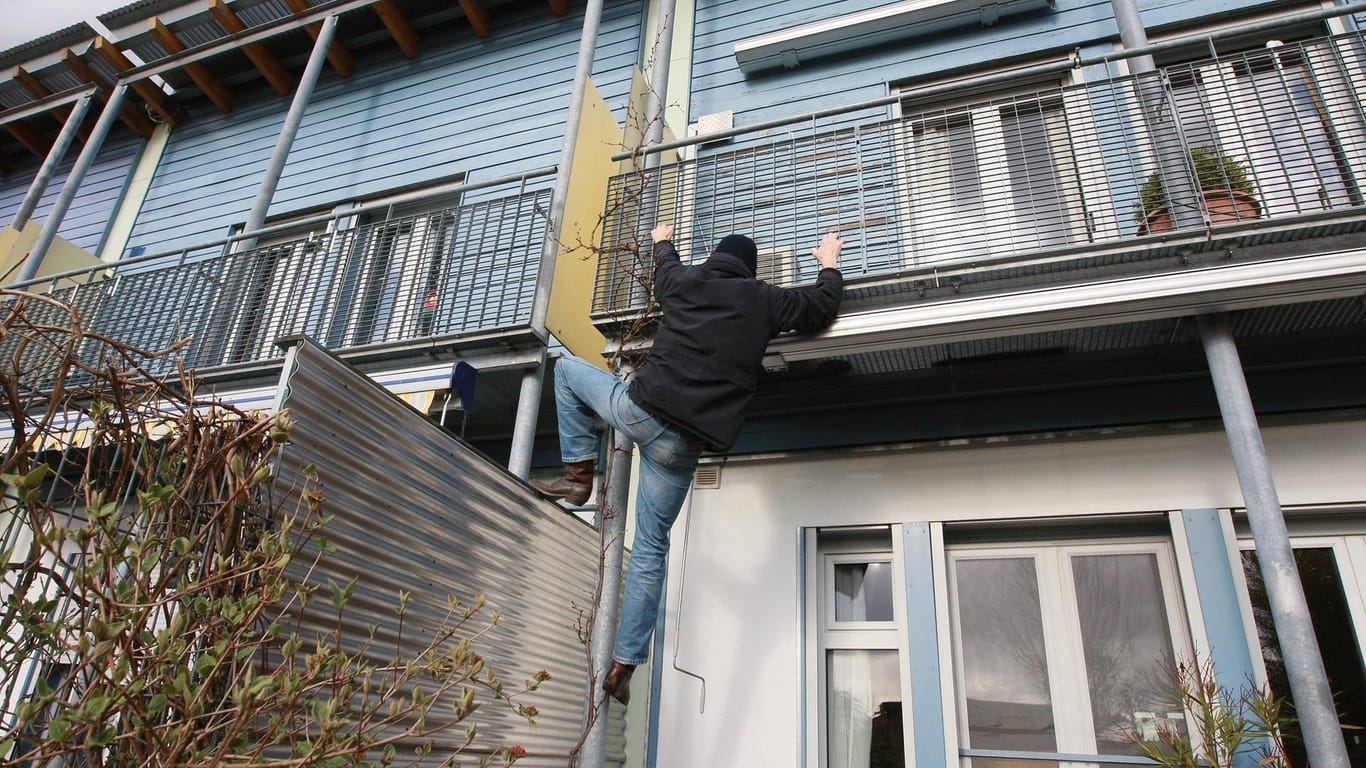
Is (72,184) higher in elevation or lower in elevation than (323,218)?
higher

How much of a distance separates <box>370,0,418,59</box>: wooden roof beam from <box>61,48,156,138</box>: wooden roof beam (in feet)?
12.0

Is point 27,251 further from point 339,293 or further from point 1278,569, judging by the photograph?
point 1278,569

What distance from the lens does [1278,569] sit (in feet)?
11.1

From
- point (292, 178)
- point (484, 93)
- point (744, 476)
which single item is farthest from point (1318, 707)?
point (292, 178)

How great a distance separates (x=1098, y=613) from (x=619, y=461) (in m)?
2.79

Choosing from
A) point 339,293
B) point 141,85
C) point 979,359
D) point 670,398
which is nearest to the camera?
point 670,398

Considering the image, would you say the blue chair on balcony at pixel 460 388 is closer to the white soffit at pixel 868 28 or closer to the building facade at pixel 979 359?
the building facade at pixel 979 359

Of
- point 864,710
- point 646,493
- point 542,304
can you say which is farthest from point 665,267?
point 864,710

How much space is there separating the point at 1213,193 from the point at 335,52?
867 cm

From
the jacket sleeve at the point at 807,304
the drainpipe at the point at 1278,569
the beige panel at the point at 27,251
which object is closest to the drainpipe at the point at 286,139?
the beige panel at the point at 27,251

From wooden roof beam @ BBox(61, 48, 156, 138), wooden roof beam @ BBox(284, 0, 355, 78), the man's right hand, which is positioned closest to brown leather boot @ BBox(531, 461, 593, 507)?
the man's right hand

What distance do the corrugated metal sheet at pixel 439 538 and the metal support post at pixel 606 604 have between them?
0.24m

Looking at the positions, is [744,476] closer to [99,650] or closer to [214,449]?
[214,449]

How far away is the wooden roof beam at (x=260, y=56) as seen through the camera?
29.6 feet
